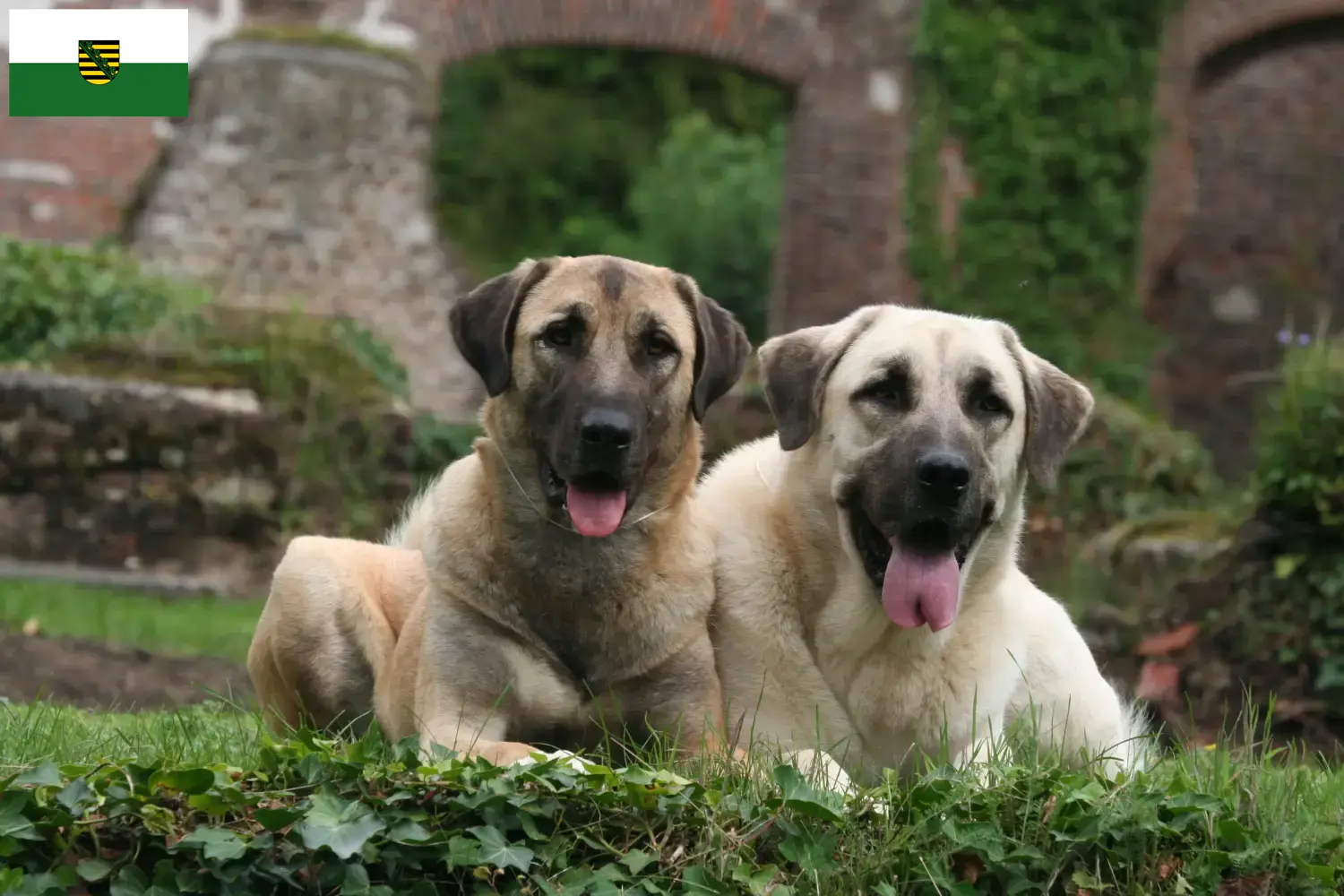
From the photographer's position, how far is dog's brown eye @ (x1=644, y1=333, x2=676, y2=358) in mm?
4848

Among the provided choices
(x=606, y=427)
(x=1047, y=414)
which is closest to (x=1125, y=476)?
(x=1047, y=414)

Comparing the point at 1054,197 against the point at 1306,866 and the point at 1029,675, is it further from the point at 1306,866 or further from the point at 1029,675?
the point at 1306,866

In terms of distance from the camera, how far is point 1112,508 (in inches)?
456

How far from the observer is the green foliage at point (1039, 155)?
48.5ft

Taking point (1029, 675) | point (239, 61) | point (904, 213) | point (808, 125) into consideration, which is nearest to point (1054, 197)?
point (904, 213)

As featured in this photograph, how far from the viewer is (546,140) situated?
27.6 metres

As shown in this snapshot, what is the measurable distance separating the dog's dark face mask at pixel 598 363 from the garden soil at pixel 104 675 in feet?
8.59

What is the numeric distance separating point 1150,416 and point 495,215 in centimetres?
1487

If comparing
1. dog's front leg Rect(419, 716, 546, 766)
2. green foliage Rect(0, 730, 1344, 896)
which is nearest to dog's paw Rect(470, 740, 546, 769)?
dog's front leg Rect(419, 716, 546, 766)

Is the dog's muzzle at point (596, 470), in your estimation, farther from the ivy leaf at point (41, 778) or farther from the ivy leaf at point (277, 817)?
the ivy leaf at point (41, 778)

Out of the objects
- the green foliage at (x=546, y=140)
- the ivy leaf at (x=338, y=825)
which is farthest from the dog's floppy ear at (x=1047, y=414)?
the green foliage at (x=546, y=140)

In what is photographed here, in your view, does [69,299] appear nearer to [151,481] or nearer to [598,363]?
[151,481]

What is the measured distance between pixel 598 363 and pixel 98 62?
29.5 ft

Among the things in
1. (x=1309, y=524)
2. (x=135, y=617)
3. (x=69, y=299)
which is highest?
(x=69, y=299)
